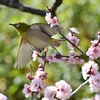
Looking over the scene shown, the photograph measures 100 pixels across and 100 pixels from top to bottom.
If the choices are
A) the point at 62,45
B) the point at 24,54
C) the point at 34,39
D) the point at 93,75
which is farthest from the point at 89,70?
the point at 62,45

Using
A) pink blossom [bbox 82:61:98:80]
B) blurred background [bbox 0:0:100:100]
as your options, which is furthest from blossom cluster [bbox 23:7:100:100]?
blurred background [bbox 0:0:100:100]

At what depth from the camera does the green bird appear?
223 centimetres

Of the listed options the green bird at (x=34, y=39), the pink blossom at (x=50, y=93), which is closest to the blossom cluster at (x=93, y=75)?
the pink blossom at (x=50, y=93)

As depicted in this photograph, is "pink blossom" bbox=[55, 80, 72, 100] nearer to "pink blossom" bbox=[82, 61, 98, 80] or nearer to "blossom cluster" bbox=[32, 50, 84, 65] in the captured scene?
"pink blossom" bbox=[82, 61, 98, 80]

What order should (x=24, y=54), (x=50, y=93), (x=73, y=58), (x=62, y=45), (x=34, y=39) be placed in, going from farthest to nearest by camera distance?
(x=62, y=45) → (x=24, y=54) → (x=34, y=39) → (x=73, y=58) → (x=50, y=93)

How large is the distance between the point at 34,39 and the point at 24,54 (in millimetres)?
166

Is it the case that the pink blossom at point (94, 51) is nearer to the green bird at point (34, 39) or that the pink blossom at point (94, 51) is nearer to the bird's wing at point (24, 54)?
the green bird at point (34, 39)

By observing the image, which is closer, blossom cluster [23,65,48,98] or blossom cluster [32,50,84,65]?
blossom cluster [23,65,48,98]

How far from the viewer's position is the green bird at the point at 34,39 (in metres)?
2.23

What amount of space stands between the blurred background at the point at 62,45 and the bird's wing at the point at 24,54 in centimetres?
112

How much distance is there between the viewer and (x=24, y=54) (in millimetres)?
2367

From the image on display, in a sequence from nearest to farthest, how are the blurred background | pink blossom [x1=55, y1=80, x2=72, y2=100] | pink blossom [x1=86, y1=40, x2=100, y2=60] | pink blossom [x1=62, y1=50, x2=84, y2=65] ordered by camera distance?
1. pink blossom [x1=55, y1=80, x2=72, y2=100]
2. pink blossom [x1=86, y1=40, x2=100, y2=60]
3. pink blossom [x1=62, y1=50, x2=84, y2=65]
4. the blurred background

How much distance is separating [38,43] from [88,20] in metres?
1.93

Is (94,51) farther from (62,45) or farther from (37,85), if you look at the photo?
(62,45)
